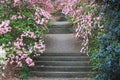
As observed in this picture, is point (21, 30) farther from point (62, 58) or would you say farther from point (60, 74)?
point (60, 74)

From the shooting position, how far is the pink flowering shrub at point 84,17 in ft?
34.0

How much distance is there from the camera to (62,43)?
1273 cm

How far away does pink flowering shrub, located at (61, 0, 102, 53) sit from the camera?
1036 centimetres

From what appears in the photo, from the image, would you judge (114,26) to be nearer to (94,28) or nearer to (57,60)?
(94,28)

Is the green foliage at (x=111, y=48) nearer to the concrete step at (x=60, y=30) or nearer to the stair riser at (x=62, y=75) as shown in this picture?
the stair riser at (x=62, y=75)

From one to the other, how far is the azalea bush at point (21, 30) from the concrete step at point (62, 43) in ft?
2.76

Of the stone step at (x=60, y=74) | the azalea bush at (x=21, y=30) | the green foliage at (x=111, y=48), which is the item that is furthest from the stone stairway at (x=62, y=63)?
the green foliage at (x=111, y=48)

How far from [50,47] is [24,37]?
170 centimetres

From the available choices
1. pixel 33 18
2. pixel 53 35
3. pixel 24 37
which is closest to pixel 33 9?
pixel 33 18

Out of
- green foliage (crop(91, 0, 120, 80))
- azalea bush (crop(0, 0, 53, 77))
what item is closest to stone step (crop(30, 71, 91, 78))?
azalea bush (crop(0, 0, 53, 77))

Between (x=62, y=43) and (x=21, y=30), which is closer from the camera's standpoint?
(x=21, y=30)

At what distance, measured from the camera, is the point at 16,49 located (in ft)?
33.4

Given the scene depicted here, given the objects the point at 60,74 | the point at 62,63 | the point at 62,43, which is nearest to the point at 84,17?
the point at 62,63

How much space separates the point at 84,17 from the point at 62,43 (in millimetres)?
2188
